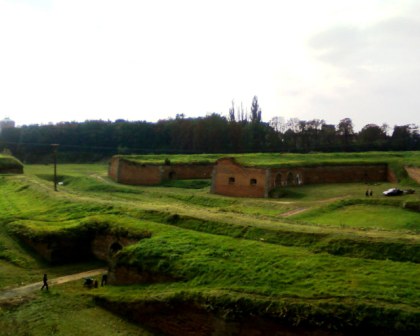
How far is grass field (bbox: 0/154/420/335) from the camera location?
10.2m

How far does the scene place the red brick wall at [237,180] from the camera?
98.8 ft

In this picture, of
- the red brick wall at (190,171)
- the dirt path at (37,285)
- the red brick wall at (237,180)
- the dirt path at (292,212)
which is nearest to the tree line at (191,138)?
the red brick wall at (190,171)

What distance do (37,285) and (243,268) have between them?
6617mm

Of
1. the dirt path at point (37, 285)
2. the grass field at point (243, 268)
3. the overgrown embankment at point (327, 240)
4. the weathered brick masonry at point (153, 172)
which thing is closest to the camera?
the grass field at point (243, 268)

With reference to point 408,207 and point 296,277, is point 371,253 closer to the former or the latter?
point 296,277

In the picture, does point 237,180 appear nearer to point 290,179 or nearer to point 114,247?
point 290,179

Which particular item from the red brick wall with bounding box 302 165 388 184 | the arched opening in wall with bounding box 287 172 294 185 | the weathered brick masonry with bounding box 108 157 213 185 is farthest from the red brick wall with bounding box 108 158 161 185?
the red brick wall with bounding box 302 165 388 184

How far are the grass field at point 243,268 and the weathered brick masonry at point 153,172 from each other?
1898 cm

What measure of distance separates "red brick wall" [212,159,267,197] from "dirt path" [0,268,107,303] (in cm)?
1499

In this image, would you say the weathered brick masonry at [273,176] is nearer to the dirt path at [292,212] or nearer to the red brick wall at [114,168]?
the dirt path at [292,212]

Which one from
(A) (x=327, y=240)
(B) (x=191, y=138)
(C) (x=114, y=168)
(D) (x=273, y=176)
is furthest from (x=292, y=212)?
(B) (x=191, y=138)

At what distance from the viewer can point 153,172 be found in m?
39.6

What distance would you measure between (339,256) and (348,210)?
899 centimetres

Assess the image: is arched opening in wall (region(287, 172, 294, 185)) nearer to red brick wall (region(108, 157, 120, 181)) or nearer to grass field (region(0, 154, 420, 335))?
grass field (region(0, 154, 420, 335))
